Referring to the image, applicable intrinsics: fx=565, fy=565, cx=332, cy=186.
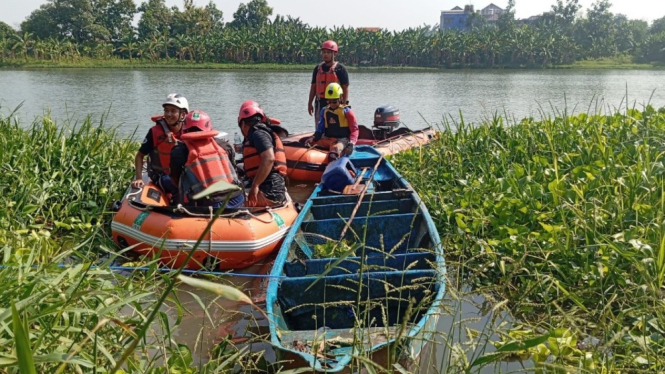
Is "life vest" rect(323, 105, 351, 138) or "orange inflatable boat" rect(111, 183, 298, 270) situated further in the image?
"life vest" rect(323, 105, 351, 138)

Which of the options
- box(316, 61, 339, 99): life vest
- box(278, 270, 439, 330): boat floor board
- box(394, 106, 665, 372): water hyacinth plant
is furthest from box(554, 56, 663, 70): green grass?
box(278, 270, 439, 330): boat floor board

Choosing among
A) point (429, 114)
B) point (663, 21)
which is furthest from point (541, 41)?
point (429, 114)

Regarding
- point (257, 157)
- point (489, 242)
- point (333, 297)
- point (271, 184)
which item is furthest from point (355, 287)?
point (257, 157)

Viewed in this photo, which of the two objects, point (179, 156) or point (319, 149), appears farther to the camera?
point (319, 149)

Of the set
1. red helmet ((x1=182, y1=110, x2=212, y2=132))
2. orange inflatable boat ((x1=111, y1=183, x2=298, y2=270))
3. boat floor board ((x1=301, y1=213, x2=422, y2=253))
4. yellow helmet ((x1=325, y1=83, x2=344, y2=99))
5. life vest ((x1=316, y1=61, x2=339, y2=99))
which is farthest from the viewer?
life vest ((x1=316, y1=61, x2=339, y2=99))

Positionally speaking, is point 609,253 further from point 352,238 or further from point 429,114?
point 429,114

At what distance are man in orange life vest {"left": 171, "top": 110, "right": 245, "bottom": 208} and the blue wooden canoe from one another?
81 cm

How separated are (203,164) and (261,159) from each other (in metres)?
0.63

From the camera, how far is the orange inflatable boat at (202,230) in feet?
15.7

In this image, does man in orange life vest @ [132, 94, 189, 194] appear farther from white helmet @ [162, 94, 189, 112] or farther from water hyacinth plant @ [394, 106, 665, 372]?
water hyacinth plant @ [394, 106, 665, 372]

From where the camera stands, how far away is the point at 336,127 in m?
8.20

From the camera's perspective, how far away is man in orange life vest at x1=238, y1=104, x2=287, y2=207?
545 cm

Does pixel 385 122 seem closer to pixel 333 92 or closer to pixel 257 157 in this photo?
pixel 333 92

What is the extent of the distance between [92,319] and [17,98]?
60.9ft
